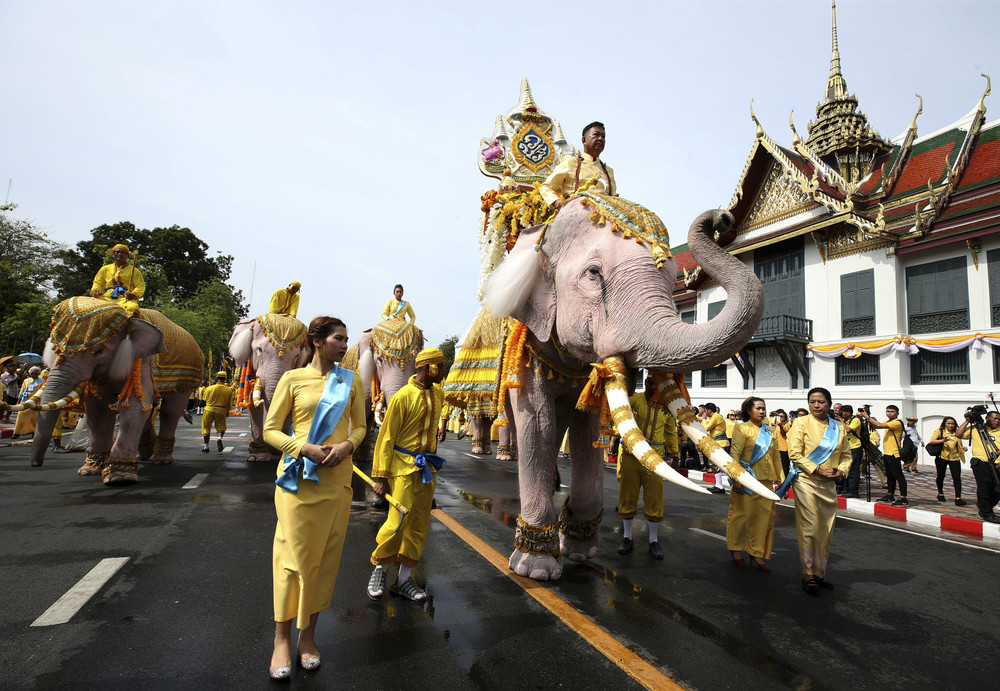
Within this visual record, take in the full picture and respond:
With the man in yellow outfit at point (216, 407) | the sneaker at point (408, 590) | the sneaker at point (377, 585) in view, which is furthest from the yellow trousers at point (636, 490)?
the man in yellow outfit at point (216, 407)

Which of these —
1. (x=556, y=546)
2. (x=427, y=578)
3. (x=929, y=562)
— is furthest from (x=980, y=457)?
(x=427, y=578)

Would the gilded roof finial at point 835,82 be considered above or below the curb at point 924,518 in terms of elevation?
above

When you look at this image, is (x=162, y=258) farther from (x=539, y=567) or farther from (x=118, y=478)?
(x=539, y=567)

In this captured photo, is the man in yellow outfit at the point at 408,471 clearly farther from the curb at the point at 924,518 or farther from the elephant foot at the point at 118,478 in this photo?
the elephant foot at the point at 118,478

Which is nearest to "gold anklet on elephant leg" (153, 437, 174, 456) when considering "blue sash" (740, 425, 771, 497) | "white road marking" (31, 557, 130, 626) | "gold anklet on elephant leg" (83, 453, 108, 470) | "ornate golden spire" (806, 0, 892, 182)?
"gold anklet on elephant leg" (83, 453, 108, 470)

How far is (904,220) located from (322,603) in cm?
1914

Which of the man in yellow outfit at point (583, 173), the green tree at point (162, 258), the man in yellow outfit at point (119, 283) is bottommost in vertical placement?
the man in yellow outfit at point (119, 283)

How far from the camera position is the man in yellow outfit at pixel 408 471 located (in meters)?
3.37

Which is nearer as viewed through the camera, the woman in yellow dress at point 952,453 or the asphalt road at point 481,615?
the asphalt road at point 481,615

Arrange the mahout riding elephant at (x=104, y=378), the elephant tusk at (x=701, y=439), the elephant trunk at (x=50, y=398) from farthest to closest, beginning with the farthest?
the mahout riding elephant at (x=104, y=378) → the elephant trunk at (x=50, y=398) → the elephant tusk at (x=701, y=439)

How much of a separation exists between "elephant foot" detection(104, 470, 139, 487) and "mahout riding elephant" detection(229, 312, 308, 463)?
190cm

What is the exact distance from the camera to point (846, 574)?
445 centimetres

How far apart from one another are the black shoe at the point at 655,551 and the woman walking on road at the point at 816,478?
1050 mm

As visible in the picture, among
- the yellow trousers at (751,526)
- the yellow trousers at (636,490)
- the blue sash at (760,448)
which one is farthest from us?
the blue sash at (760,448)
